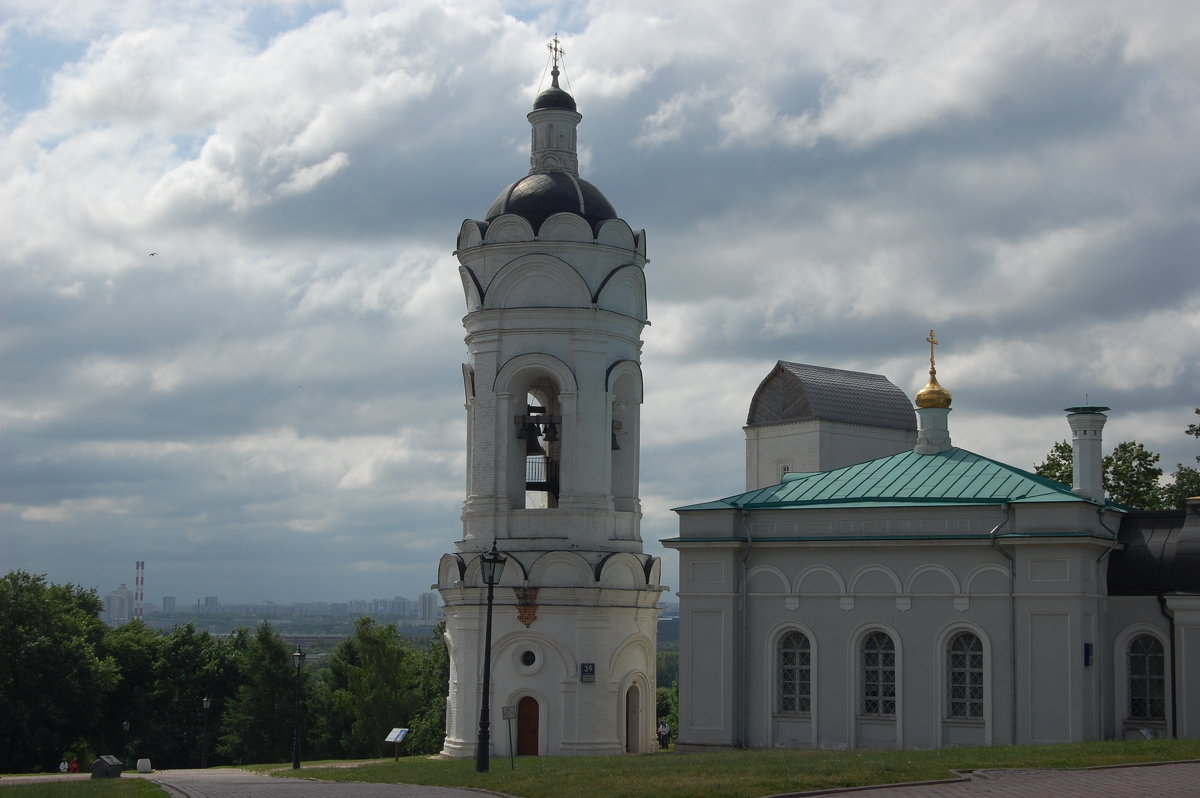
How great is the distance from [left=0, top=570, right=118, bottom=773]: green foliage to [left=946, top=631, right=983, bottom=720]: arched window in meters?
31.7

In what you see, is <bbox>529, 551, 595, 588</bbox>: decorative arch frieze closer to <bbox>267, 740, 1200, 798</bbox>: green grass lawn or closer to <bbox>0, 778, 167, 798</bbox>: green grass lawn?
<bbox>267, 740, 1200, 798</bbox>: green grass lawn

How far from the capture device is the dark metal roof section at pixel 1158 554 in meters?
30.6

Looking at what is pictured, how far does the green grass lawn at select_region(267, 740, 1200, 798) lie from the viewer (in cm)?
2042

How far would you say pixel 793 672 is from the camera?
33.1m


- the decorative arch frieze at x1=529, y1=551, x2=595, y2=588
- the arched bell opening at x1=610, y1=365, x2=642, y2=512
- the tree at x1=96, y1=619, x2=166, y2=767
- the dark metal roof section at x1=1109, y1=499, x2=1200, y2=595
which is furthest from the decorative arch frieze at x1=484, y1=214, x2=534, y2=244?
the tree at x1=96, y1=619, x2=166, y2=767

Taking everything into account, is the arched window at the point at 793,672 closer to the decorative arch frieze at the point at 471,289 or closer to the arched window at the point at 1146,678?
the arched window at the point at 1146,678

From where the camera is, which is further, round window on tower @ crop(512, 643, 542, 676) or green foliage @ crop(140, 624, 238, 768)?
green foliage @ crop(140, 624, 238, 768)

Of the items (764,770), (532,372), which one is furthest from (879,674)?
(532,372)

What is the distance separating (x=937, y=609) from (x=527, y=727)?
11.8 metres

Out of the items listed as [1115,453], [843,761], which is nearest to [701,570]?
[843,761]

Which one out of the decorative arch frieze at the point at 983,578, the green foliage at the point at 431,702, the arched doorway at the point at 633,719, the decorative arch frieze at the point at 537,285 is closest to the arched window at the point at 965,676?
the decorative arch frieze at the point at 983,578

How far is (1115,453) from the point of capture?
42781 mm

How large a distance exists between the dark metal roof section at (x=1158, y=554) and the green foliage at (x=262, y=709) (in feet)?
118

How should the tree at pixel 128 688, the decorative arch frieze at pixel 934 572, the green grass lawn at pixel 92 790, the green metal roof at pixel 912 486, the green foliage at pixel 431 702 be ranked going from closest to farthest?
the green grass lawn at pixel 92 790, the decorative arch frieze at pixel 934 572, the green metal roof at pixel 912 486, the green foliage at pixel 431 702, the tree at pixel 128 688
